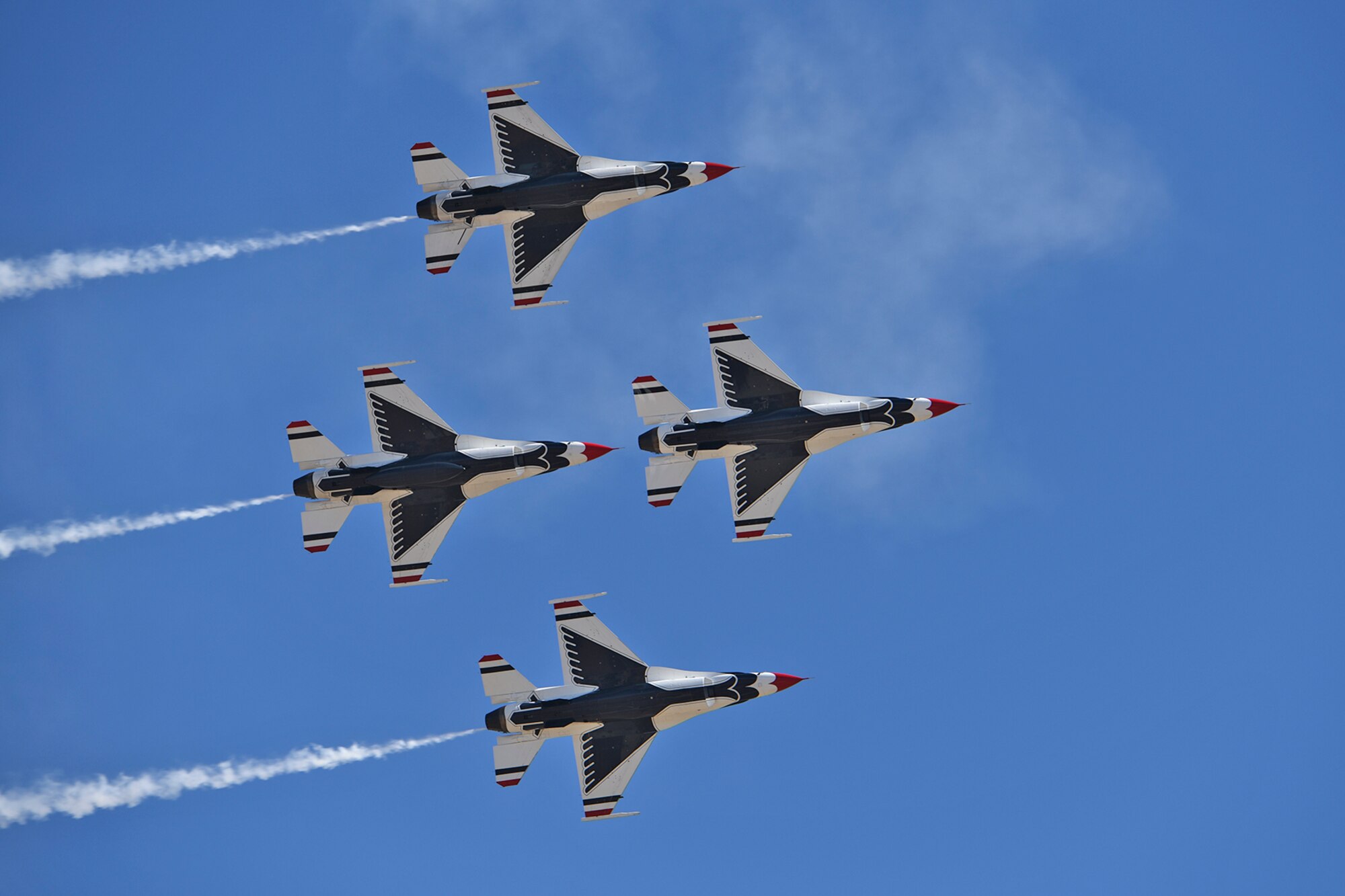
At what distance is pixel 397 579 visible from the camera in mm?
87750

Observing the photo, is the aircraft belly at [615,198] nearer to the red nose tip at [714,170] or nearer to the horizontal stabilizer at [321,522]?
the red nose tip at [714,170]

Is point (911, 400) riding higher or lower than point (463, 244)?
lower

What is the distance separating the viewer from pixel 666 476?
86562mm

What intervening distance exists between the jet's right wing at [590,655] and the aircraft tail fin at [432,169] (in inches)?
792

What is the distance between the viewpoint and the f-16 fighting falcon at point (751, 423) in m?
86.0

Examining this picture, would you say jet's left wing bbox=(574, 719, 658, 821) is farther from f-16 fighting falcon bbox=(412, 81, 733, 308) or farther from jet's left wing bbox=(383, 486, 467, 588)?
f-16 fighting falcon bbox=(412, 81, 733, 308)

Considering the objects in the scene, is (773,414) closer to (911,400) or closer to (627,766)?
(911,400)

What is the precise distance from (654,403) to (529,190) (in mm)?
11778

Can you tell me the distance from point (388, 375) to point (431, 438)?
11.7ft

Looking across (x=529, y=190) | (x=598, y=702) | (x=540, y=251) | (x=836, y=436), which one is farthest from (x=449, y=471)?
(x=836, y=436)

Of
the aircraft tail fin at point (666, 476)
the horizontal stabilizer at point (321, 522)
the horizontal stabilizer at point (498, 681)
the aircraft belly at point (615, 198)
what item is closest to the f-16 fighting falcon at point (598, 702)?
the horizontal stabilizer at point (498, 681)

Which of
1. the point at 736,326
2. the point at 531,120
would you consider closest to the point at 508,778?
the point at 736,326

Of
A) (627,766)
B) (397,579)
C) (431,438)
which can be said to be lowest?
(627,766)

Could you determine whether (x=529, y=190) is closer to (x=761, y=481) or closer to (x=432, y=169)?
(x=432, y=169)
